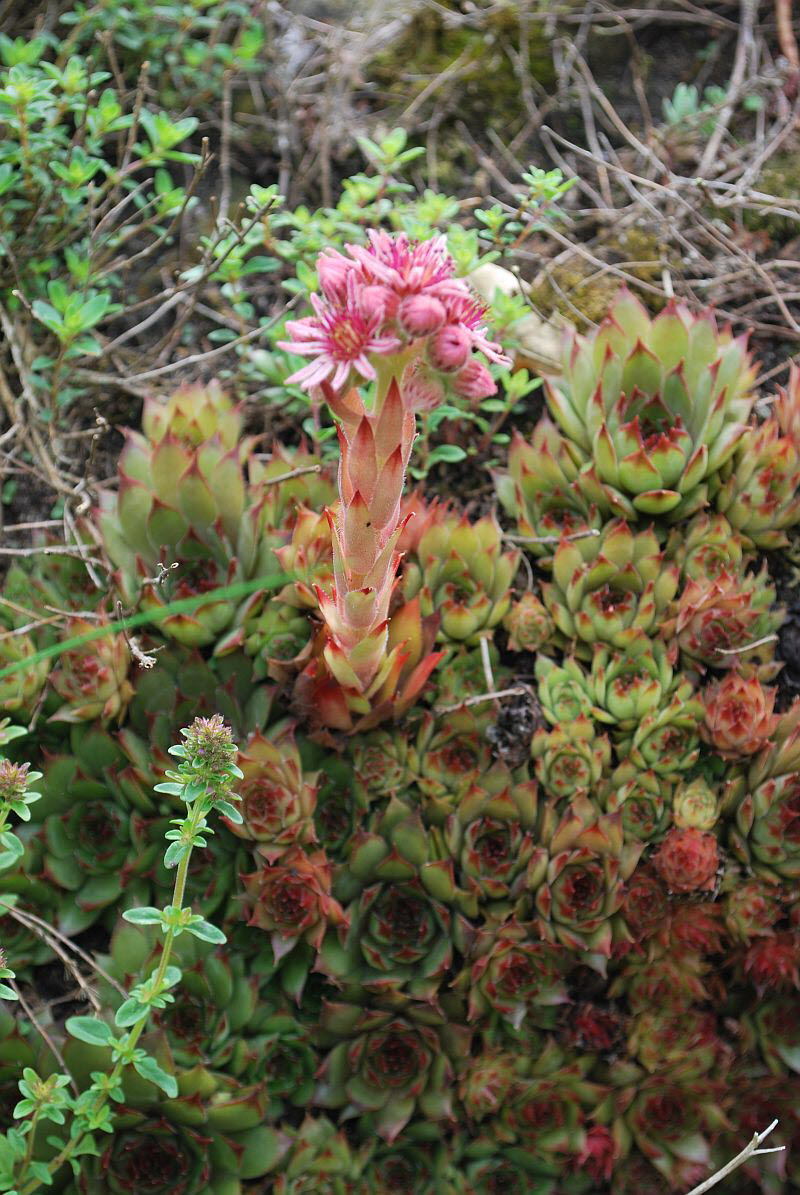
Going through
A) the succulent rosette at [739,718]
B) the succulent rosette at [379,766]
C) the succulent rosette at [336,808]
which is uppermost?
the succulent rosette at [739,718]

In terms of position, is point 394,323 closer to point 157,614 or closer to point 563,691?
point 157,614

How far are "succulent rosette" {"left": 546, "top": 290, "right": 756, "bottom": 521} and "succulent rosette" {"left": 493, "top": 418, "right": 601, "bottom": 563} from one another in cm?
5

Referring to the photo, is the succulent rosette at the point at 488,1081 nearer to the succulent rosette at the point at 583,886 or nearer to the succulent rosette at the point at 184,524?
the succulent rosette at the point at 583,886

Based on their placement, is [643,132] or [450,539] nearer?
[450,539]

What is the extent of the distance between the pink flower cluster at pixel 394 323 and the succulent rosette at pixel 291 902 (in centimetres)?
93

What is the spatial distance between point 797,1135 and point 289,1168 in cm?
106

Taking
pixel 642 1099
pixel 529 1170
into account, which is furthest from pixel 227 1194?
pixel 642 1099

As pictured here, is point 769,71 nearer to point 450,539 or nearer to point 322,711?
point 450,539

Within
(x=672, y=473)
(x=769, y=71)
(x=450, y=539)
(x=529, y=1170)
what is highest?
(x=769, y=71)

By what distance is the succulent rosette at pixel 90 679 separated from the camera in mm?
2158

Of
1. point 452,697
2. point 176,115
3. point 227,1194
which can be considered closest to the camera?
point 227,1194

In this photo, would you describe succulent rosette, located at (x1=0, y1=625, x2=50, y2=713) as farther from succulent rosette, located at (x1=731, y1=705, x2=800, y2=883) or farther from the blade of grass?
succulent rosette, located at (x1=731, y1=705, x2=800, y2=883)

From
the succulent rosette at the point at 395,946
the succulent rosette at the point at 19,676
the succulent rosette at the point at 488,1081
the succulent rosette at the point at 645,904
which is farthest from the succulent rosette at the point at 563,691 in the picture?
the succulent rosette at the point at 19,676

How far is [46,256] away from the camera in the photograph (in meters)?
2.83
